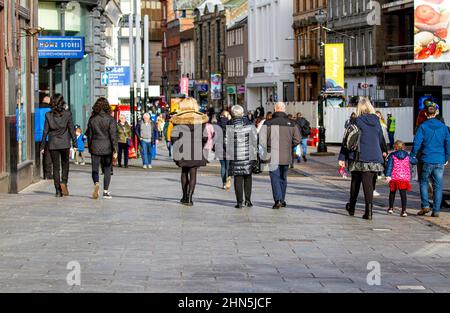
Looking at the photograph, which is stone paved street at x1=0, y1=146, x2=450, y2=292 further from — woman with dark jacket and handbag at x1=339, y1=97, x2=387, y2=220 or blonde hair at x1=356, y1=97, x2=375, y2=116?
blonde hair at x1=356, y1=97, x2=375, y2=116

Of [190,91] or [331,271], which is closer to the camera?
[331,271]

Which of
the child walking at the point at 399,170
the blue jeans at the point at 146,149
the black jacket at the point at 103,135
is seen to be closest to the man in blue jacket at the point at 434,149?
the child walking at the point at 399,170

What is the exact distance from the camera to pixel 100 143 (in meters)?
21.5

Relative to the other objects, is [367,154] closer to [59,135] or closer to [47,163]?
[59,135]

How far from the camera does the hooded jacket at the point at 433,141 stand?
755 inches

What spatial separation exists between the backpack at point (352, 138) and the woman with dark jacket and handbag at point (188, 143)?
267 centimetres

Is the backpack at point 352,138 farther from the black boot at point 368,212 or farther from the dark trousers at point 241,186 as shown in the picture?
the dark trousers at point 241,186

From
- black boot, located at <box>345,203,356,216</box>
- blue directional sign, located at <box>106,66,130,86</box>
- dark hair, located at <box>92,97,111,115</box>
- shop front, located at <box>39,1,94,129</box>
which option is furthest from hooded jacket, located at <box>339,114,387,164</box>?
blue directional sign, located at <box>106,66,130,86</box>

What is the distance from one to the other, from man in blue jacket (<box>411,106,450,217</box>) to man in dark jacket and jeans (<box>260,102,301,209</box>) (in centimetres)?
225

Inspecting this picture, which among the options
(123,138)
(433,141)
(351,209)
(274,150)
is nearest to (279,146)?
(274,150)

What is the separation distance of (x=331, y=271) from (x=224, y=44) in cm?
11540

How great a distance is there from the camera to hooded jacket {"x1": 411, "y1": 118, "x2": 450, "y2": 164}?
62.9 feet
